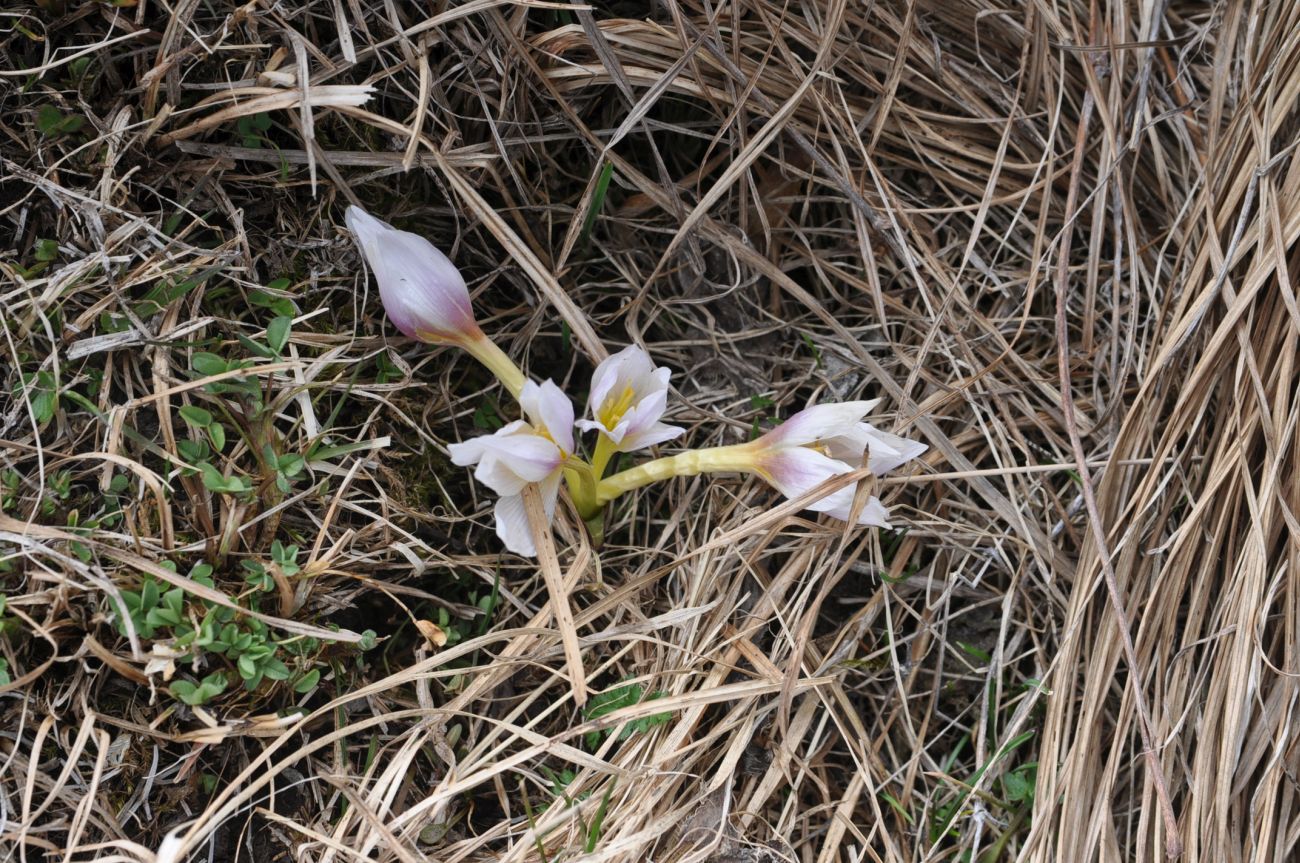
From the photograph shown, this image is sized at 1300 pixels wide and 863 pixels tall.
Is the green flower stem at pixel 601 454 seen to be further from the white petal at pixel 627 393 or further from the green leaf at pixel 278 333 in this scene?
the green leaf at pixel 278 333

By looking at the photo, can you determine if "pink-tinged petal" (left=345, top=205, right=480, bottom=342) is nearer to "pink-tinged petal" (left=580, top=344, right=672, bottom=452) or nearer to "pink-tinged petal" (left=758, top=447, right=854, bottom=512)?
"pink-tinged petal" (left=580, top=344, right=672, bottom=452)

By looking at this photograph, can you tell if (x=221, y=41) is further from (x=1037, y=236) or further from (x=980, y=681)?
(x=980, y=681)

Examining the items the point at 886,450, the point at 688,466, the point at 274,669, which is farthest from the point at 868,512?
the point at 274,669

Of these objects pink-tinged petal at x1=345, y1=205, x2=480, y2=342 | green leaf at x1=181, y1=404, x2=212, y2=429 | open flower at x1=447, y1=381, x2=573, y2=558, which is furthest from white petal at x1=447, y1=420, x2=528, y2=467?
green leaf at x1=181, y1=404, x2=212, y2=429

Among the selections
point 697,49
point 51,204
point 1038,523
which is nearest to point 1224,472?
point 1038,523

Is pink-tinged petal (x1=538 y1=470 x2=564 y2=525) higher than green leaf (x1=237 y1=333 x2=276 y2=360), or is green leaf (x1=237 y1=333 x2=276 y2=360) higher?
green leaf (x1=237 y1=333 x2=276 y2=360)
